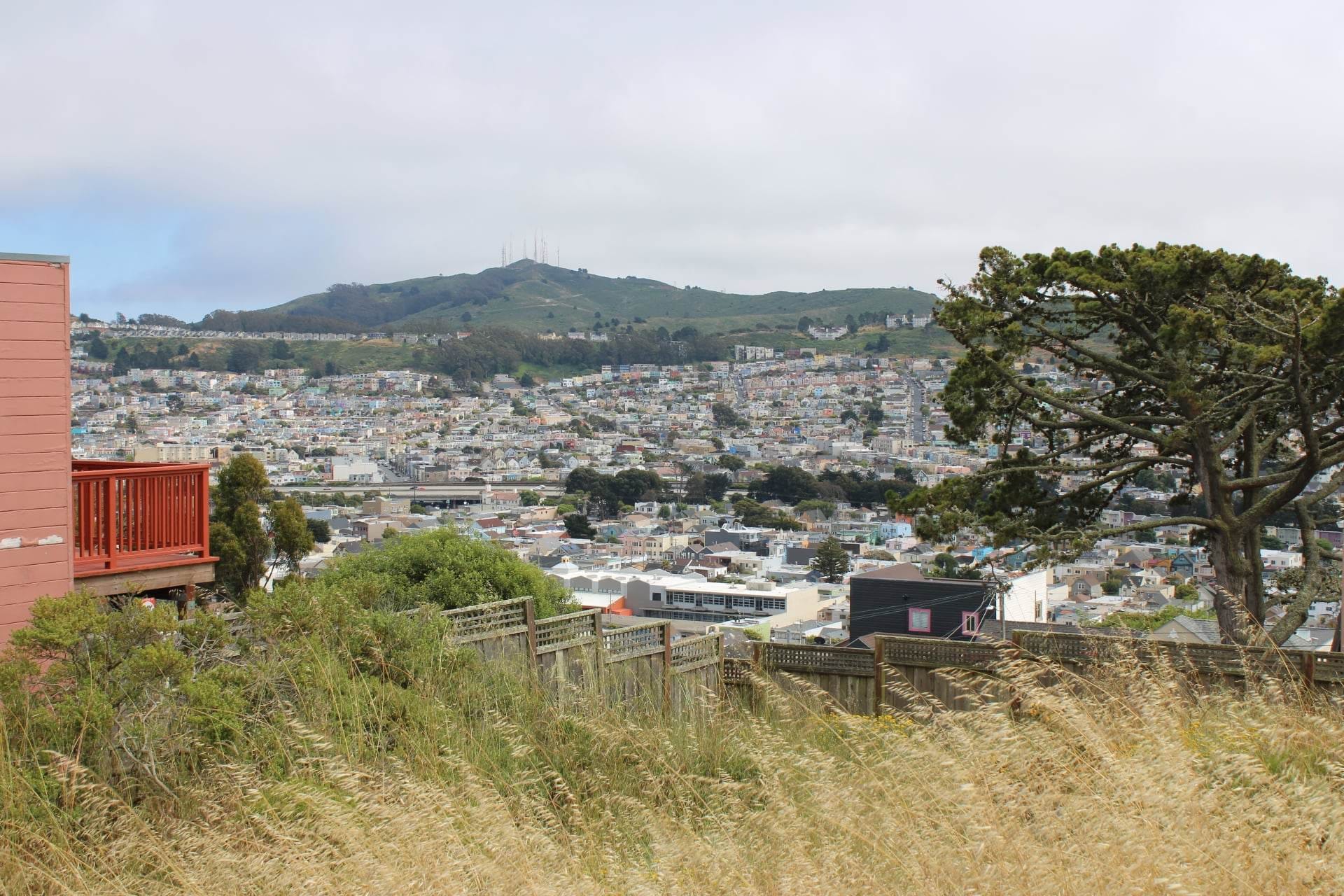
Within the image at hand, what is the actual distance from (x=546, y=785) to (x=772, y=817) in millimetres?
1190

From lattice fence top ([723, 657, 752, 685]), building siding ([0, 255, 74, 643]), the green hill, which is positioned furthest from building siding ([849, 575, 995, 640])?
the green hill

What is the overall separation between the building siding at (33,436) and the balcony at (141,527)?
1.21 feet

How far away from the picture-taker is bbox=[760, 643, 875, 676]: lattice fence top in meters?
8.79

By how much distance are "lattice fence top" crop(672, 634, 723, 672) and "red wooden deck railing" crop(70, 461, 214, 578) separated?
329 centimetres

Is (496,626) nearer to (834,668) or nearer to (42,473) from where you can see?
(42,473)

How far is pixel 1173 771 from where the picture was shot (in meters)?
2.72

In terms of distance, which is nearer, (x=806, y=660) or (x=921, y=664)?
(x=921, y=664)

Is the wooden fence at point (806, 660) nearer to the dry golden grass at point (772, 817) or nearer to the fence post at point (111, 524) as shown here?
the dry golden grass at point (772, 817)

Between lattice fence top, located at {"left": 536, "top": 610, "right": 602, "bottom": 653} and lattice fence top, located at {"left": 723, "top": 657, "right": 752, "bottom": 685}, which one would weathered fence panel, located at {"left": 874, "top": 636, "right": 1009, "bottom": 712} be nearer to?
lattice fence top, located at {"left": 723, "top": 657, "right": 752, "bottom": 685}

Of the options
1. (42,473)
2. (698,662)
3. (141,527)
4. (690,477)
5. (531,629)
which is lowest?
(690,477)

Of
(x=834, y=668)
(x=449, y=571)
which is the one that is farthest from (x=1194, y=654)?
(x=449, y=571)

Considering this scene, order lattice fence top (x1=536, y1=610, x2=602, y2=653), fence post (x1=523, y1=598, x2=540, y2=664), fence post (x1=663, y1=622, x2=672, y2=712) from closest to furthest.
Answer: fence post (x1=663, y1=622, x2=672, y2=712) → fence post (x1=523, y1=598, x2=540, y2=664) → lattice fence top (x1=536, y1=610, x2=602, y2=653)

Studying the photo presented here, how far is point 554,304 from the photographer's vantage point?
143m

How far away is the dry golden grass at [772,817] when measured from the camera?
2.55 m
